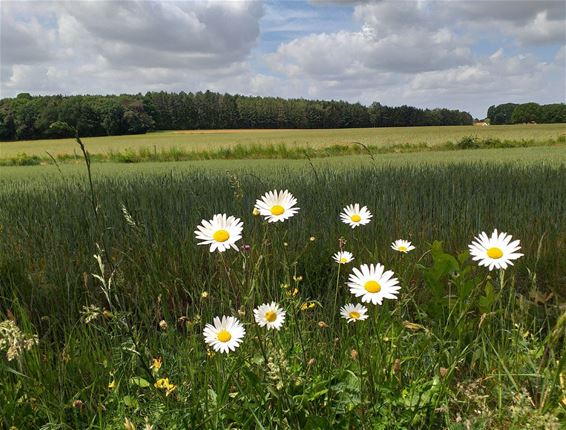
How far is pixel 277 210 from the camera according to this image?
1390mm

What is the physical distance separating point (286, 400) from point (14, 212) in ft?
12.7

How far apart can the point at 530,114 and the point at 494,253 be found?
62.6 meters

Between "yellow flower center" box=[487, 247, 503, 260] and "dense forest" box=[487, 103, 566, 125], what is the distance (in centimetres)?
5822

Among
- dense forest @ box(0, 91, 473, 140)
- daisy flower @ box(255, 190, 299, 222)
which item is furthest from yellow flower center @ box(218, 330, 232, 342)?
dense forest @ box(0, 91, 473, 140)

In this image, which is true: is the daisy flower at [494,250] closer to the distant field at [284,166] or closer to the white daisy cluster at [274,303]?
the white daisy cluster at [274,303]

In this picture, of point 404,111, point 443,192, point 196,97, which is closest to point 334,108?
point 404,111

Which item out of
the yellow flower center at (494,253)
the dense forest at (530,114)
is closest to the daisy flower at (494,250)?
the yellow flower center at (494,253)

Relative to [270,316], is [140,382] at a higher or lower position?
lower

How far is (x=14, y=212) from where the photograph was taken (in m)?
4.15

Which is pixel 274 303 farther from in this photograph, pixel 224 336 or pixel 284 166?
pixel 284 166

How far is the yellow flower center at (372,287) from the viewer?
129 centimetres

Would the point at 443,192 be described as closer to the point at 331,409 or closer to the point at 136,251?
the point at 136,251

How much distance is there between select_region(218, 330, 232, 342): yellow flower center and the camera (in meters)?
1.21

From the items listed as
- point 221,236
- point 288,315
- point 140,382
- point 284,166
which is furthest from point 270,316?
point 284,166
